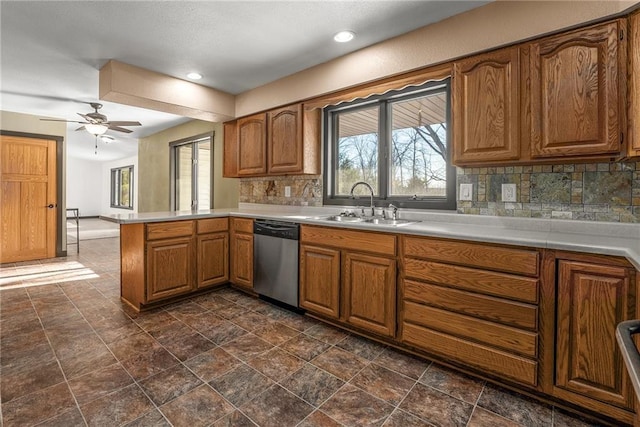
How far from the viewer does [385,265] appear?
220 centimetres

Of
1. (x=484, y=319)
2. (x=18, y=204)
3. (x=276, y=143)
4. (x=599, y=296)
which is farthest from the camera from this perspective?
(x=18, y=204)

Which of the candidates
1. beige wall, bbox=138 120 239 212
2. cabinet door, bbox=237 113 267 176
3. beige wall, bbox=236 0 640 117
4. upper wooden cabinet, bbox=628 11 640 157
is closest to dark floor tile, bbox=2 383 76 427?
cabinet door, bbox=237 113 267 176

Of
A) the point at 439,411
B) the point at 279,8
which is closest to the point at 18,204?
the point at 279,8

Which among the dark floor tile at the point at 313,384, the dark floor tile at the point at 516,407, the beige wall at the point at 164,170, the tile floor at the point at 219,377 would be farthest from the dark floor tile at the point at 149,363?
the beige wall at the point at 164,170

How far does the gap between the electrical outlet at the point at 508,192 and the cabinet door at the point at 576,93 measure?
0.34 meters

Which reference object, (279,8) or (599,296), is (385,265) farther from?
(279,8)

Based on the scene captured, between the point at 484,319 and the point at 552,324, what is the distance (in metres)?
0.32

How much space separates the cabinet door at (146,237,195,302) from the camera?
2.88 m

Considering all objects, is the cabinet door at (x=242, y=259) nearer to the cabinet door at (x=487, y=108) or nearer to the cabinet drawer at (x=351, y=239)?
the cabinet drawer at (x=351, y=239)

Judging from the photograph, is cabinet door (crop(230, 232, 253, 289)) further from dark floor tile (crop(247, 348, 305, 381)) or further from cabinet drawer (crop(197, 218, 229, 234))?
dark floor tile (crop(247, 348, 305, 381))

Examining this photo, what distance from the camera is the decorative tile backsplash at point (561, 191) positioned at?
1820mm

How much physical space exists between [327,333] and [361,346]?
321 mm

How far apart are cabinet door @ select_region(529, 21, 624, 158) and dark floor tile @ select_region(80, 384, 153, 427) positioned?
2.65 m

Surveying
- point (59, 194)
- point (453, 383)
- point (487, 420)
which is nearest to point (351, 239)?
point (453, 383)
